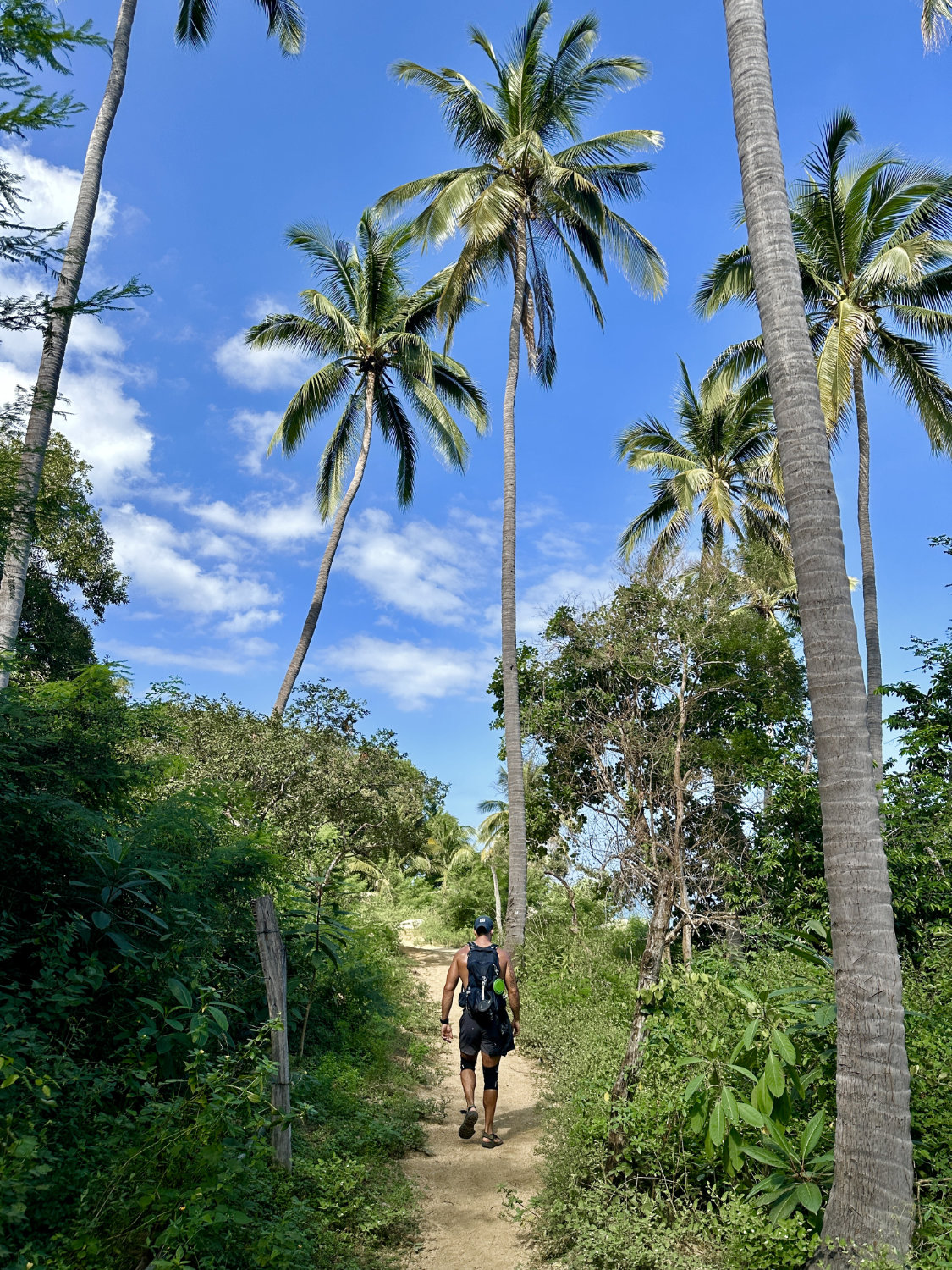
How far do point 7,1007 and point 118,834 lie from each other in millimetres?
1675

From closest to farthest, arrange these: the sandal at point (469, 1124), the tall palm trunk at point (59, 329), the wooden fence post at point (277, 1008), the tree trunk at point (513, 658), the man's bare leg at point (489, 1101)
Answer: the wooden fence post at point (277, 1008) < the man's bare leg at point (489, 1101) < the sandal at point (469, 1124) < the tall palm trunk at point (59, 329) < the tree trunk at point (513, 658)

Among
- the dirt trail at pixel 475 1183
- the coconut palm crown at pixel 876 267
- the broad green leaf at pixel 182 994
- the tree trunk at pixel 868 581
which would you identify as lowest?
the dirt trail at pixel 475 1183

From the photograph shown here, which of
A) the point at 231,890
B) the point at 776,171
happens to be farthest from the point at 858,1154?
the point at 776,171

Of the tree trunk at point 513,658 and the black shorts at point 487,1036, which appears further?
the tree trunk at point 513,658

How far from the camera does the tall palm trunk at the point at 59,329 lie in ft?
24.5

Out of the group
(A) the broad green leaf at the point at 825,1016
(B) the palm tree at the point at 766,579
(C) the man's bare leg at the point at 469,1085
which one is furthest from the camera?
(B) the palm tree at the point at 766,579

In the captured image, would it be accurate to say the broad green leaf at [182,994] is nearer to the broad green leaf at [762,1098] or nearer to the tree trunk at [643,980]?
the tree trunk at [643,980]

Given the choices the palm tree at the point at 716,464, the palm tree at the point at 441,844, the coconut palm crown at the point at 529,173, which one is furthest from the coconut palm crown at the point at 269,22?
the palm tree at the point at 441,844

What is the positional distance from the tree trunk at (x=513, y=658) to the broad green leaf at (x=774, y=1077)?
354 inches

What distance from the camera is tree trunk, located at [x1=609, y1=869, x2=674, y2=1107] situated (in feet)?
15.9

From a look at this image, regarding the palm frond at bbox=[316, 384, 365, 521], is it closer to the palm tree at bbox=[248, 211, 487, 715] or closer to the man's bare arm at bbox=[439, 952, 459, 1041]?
the palm tree at bbox=[248, 211, 487, 715]

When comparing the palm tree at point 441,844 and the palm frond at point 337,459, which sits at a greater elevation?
the palm frond at point 337,459

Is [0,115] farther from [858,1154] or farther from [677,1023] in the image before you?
[858,1154]

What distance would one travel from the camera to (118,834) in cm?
518
